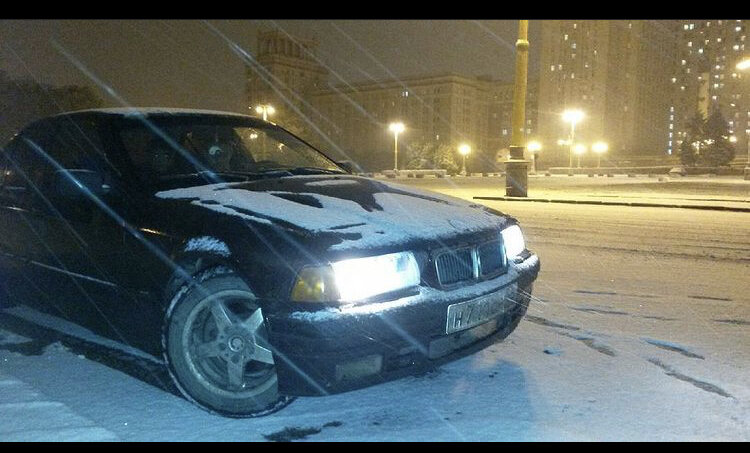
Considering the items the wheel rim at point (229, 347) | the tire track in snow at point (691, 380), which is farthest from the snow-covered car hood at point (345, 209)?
the tire track in snow at point (691, 380)

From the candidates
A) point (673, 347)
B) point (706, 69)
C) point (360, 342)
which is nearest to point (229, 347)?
point (360, 342)

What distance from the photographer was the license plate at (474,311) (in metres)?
3.01

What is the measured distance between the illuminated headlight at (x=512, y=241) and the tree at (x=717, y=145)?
259 feet

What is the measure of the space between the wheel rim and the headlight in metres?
0.32

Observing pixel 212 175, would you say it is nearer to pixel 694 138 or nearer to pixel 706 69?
pixel 694 138

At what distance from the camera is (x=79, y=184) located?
334 centimetres

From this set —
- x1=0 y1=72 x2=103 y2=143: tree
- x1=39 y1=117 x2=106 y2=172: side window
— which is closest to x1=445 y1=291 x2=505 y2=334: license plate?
x1=39 y1=117 x2=106 y2=172: side window

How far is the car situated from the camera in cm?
274

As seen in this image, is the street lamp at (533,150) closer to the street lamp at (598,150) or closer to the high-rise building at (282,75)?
the street lamp at (598,150)

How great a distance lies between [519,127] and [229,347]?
1614cm

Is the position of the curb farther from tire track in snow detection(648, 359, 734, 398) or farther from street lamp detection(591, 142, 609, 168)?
street lamp detection(591, 142, 609, 168)

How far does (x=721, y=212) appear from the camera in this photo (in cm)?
1409

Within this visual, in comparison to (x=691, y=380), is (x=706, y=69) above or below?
above
